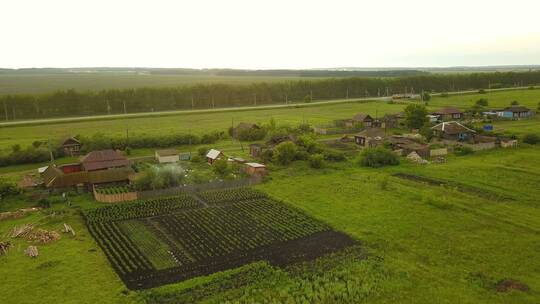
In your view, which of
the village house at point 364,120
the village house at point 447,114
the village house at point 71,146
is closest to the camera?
the village house at point 71,146

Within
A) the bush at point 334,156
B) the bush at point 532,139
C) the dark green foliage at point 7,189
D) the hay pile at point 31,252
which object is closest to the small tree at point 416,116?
the bush at point 532,139

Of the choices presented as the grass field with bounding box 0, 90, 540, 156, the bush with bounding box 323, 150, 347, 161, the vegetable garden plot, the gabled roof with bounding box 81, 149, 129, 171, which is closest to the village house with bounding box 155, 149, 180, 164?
the gabled roof with bounding box 81, 149, 129, 171

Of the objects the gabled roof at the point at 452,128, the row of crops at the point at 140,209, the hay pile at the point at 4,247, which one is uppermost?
the gabled roof at the point at 452,128

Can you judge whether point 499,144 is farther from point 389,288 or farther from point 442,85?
point 442,85

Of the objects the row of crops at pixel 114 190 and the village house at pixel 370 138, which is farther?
the village house at pixel 370 138

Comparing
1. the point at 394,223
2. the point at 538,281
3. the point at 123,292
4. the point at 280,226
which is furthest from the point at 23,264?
the point at 538,281

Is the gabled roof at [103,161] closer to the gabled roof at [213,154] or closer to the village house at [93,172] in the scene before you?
the village house at [93,172]
